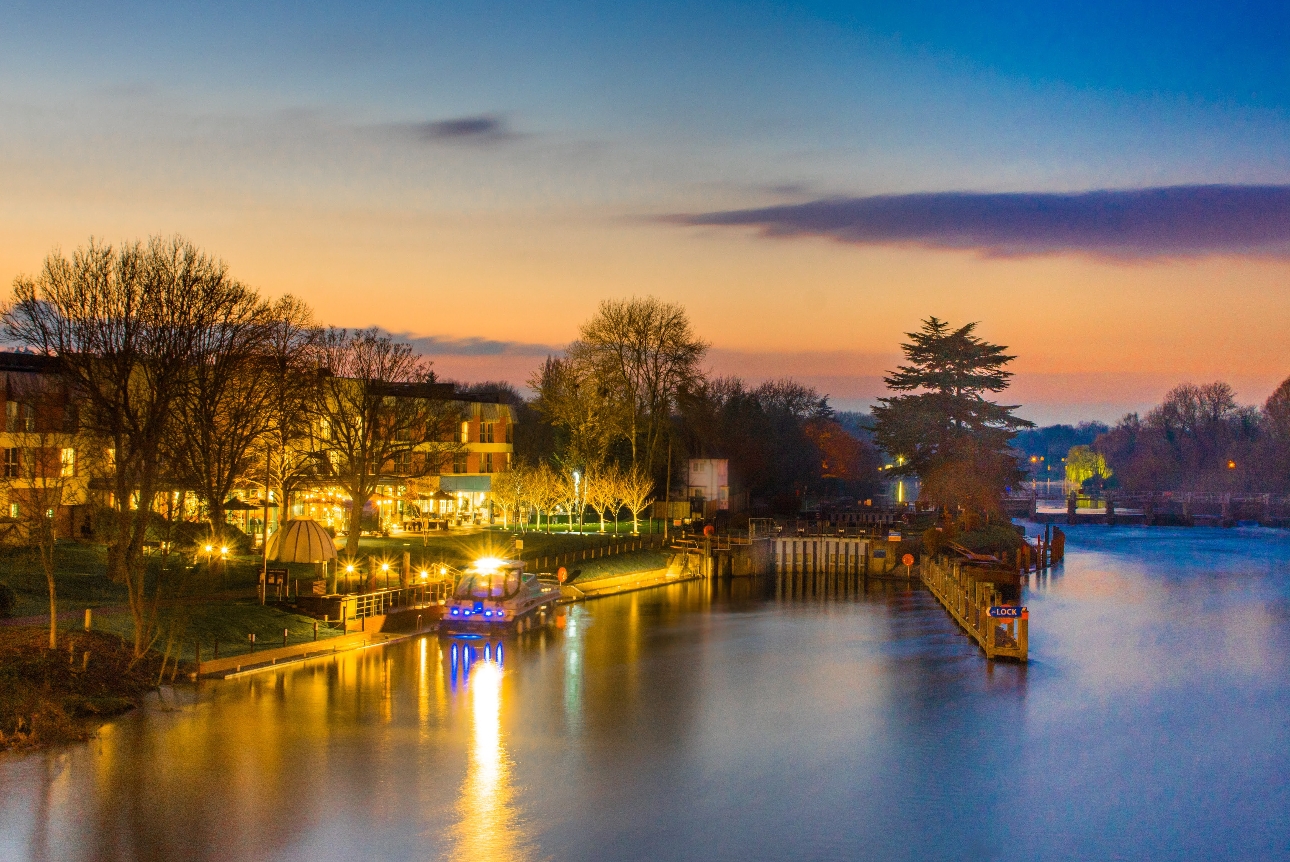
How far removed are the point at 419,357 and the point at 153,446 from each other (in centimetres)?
2303

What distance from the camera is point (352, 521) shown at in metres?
50.0

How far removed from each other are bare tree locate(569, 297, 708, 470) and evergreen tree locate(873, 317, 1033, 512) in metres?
15.7

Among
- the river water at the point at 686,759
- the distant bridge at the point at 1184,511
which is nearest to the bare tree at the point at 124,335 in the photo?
the river water at the point at 686,759

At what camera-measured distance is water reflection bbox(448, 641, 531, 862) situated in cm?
2008

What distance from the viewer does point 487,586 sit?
43250 millimetres

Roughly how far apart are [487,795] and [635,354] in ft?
179

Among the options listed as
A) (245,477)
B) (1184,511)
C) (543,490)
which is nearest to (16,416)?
(245,477)

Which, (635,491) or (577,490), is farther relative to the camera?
(577,490)

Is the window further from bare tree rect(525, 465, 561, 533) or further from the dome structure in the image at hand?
bare tree rect(525, 465, 561, 533)

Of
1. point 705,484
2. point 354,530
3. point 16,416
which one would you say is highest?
point 16,416

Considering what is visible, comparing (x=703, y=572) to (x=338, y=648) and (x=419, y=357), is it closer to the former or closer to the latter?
(x=419, y=357)

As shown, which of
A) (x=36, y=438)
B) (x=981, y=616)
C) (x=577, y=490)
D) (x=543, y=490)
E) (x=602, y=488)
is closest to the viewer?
(x=36, y=438)

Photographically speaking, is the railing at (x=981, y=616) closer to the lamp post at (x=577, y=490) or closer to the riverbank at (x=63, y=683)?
the lamp post at (x=577, y=490)

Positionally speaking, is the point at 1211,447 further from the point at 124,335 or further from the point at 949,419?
the point at 124,335
